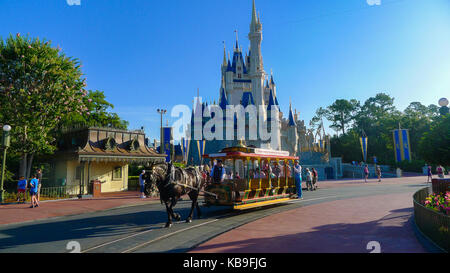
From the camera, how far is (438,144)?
29.8 feet

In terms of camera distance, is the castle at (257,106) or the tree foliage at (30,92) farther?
the castle at (257,106)

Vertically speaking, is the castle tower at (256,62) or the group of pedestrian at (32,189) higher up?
the castle tower at (256,62)

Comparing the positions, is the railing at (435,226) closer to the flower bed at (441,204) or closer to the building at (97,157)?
the flower bed at (441,204)

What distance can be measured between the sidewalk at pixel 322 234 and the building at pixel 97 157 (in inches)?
619

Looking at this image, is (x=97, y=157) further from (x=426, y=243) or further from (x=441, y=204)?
(x=441, y=204)

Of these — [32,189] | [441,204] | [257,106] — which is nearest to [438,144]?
[441,204]

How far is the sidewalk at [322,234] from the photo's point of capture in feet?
19.6

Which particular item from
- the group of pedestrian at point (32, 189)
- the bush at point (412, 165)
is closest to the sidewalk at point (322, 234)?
the group of pedestrian at point (32, 189)

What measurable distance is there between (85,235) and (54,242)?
2.86 feet

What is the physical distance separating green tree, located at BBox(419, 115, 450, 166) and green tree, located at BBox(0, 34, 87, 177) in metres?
21.7

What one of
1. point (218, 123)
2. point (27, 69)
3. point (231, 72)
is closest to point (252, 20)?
point (231, 72)

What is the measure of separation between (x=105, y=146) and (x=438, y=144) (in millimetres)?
22109

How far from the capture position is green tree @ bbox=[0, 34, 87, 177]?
57.3 feet

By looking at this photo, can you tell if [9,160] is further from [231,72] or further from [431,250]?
[231,72]
